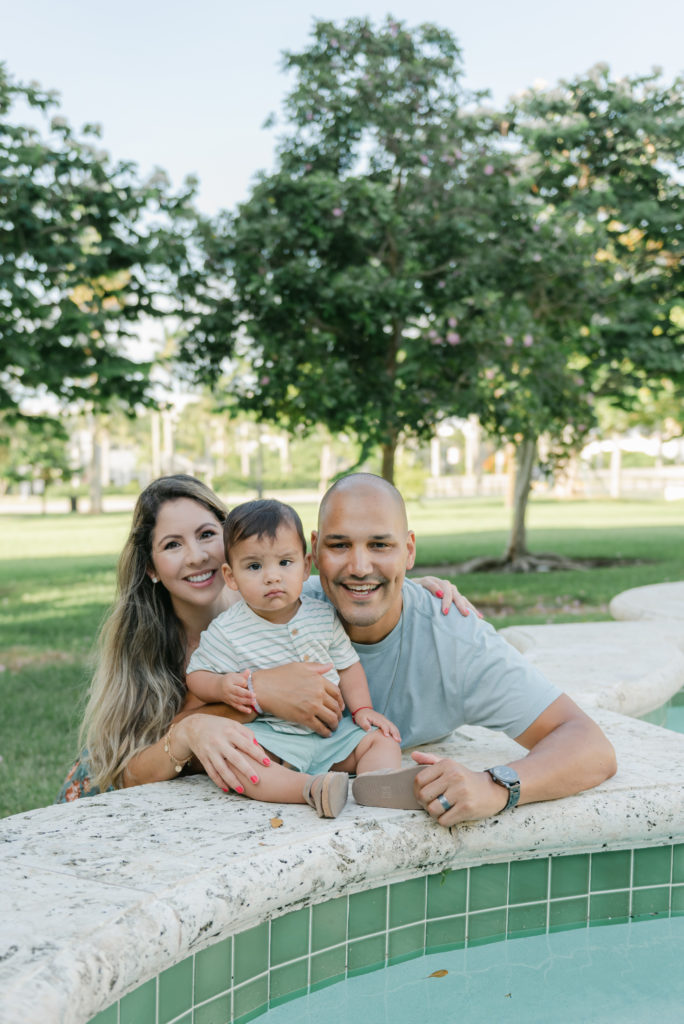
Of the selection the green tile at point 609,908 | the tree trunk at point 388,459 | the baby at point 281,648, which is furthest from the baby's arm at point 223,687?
the tree trunk at point 388,459

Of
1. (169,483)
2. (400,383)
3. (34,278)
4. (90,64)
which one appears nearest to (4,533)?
(90,64)

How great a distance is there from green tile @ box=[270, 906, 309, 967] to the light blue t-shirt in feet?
2.58

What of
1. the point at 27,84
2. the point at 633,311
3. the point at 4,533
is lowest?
the point at 4,533

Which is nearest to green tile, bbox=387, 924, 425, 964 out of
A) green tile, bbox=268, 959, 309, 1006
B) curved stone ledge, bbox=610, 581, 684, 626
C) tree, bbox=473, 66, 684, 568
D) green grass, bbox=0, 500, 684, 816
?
green tile, bbox=268, 959, 309, 1006

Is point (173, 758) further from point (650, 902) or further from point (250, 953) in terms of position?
point (650, 902)

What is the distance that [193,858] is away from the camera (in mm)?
2021

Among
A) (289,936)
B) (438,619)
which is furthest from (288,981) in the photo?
(438,619)

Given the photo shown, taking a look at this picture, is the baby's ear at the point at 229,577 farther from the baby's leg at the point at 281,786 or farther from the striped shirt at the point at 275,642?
the baby's leg at the point at 281,786

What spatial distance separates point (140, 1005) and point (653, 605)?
4755 mm

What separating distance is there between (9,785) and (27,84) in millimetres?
4842

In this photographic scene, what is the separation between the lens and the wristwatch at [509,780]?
2.30 meters

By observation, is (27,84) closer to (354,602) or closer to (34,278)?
(34,278)

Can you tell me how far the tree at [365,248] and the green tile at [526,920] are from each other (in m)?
6.82

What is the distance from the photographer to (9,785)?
15.0 feet
